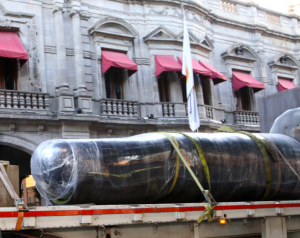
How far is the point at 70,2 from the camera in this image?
55.8 ft

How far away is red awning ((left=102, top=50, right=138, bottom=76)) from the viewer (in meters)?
16.8

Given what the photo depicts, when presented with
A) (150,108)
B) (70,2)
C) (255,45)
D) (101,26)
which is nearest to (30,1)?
(70,2)

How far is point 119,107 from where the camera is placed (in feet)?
56.0

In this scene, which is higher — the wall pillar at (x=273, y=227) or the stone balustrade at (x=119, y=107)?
the stone balustrade at (x=119, y=107)

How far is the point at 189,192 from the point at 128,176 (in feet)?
3.06

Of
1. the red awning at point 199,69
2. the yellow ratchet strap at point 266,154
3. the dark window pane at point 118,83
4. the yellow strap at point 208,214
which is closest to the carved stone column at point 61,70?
the dark window pane at point 118,83

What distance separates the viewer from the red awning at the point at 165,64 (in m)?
17.6

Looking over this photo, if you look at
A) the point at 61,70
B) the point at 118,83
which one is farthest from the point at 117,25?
the point at 61,70

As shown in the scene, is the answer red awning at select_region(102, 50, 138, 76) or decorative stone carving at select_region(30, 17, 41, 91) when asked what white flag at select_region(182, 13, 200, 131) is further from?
decorative stone carving at select_region(30, 17, 41, 91)

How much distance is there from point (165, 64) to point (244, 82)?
15.3 feet

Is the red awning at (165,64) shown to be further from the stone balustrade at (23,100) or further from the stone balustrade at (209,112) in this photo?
the stone balustrade at (23,100)

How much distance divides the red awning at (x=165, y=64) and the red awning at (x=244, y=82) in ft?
13.3

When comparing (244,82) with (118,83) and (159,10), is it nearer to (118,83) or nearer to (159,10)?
(159,10)

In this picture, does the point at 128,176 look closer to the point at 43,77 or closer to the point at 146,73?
the point at 43,77
